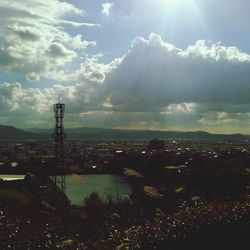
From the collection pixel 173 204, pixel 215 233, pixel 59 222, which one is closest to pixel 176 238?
pixel 215 233

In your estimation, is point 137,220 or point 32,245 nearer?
point 32,245

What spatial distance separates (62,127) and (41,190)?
1089 cm

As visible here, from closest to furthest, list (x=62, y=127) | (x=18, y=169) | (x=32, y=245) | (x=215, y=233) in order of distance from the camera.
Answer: (x=32, y=245)
(x=215, y=233)
(x=62, y=127)
(x=18, y=169)

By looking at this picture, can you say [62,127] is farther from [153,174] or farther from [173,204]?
[173,204]

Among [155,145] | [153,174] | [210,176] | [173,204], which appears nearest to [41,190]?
[153,174]

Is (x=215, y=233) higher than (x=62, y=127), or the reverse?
(x=62, y=127)

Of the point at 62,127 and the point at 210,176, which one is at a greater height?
the point at 62,127

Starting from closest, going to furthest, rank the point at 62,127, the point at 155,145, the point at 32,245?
1. the point at 32,245
2. the point at 62,127
3. the point at 155,145

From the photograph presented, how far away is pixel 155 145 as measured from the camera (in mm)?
161625

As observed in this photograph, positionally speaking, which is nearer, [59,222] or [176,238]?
[176,238]

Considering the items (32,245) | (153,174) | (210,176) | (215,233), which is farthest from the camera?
(153,174)

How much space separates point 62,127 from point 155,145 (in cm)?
13379

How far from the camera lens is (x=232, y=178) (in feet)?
68.5

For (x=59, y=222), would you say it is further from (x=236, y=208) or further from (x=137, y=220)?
(x=236, y=208)
